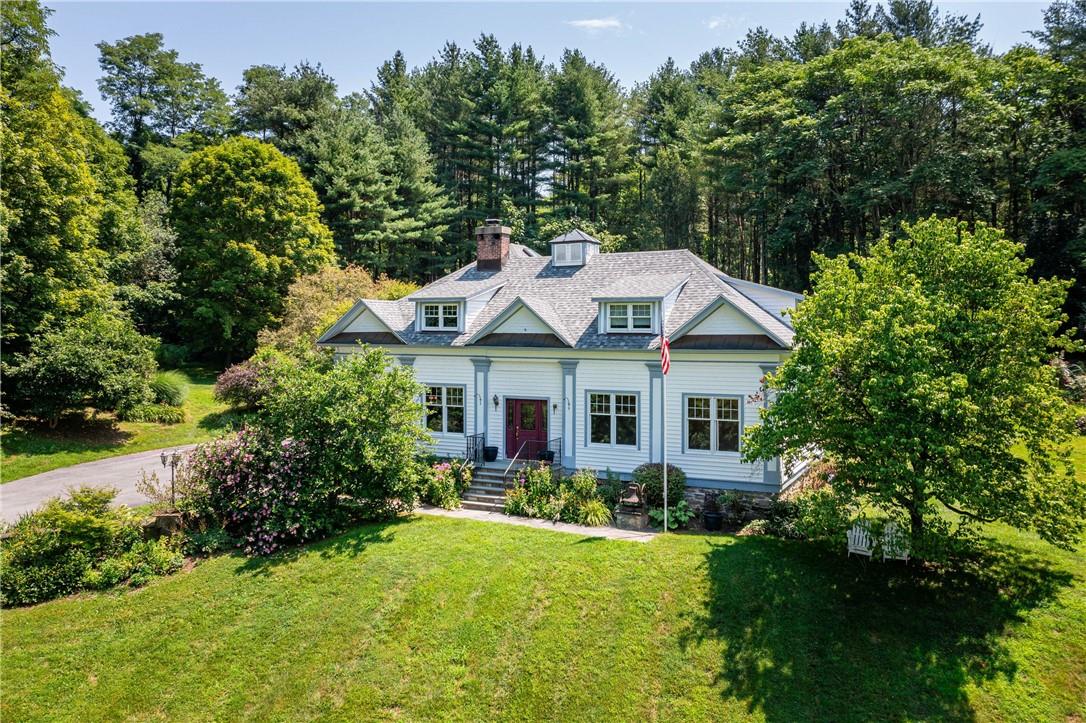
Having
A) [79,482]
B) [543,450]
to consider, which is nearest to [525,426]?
[543,450]

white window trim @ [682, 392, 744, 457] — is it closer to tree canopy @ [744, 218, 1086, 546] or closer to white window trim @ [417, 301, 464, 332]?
tree canopy @ [744, 218, 1086, 546]

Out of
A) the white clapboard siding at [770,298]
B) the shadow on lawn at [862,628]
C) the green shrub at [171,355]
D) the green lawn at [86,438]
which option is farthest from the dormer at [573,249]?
the green shrub at [171,355]

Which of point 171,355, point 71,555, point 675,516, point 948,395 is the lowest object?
point 71,555

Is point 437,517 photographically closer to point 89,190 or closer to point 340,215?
point 89,190

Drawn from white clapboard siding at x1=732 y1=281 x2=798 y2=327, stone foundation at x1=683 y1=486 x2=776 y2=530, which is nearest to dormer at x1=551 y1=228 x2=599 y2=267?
white clapboard siding at x1=732 y1=281 x2=798 y2=327

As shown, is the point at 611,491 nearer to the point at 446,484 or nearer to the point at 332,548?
the point at 446,484

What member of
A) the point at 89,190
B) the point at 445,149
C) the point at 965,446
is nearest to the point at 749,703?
the point at 965,446

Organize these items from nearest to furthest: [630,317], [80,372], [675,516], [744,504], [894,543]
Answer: [894,543] → [675,516] → [744,504] → [630,317] → [80,372]
